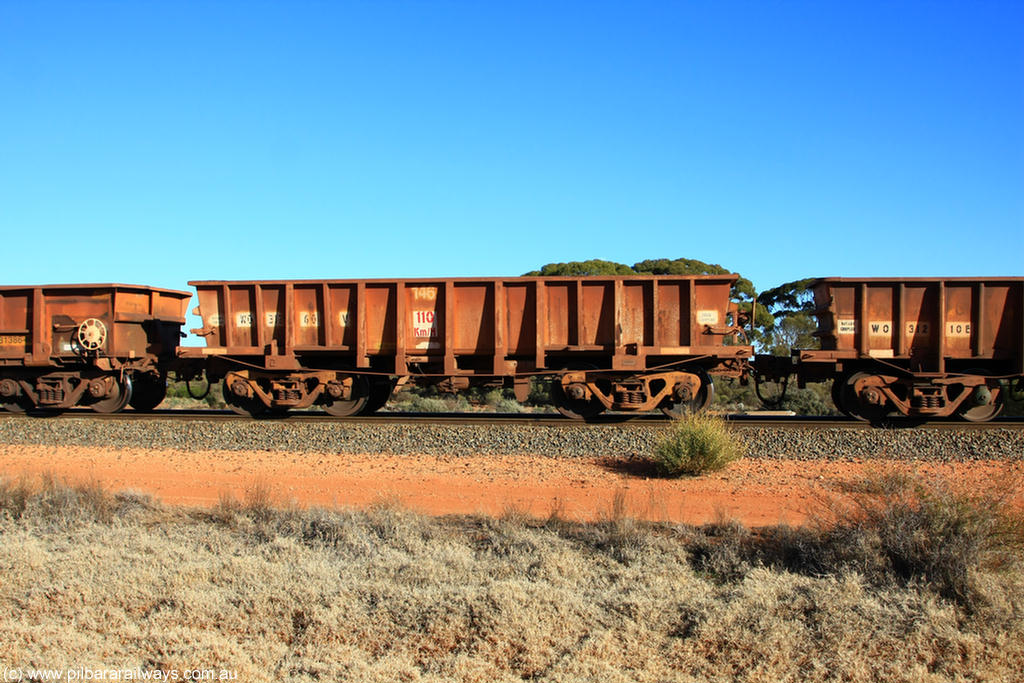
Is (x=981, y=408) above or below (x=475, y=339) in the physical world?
below

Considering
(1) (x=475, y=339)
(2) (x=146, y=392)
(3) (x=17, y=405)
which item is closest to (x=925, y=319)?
(1) (x=475, y=339)

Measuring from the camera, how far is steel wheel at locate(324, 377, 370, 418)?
50.2 ft

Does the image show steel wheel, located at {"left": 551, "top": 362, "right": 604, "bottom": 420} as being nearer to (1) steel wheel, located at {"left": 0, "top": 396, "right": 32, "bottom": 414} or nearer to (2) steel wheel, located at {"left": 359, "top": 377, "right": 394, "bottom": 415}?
(2) steel wheel, located at {"left": 359, "top": 377, "right": 394, "bottom": 415}

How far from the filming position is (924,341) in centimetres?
1361

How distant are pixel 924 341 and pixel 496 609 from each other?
1136cm

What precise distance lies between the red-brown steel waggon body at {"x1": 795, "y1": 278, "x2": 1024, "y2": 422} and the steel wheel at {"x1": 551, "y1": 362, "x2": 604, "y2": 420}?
386 cm

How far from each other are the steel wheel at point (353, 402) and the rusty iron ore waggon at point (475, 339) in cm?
3

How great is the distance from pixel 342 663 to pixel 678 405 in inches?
407

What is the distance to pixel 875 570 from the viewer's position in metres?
6.05

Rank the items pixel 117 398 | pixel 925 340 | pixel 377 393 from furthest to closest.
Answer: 1. pixel 117 398
2. pixel 377 393
3. pixel 925 340

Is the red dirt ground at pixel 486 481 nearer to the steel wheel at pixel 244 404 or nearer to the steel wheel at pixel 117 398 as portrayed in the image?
the steel wheel at pixel 244 404

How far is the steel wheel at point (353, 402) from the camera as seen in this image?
1530 centimetres

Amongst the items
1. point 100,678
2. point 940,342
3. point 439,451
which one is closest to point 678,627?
point 100,678

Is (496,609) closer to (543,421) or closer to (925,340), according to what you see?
(543,421)
